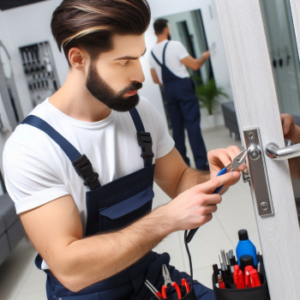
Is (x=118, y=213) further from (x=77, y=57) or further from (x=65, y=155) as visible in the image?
(x=77, y=57)

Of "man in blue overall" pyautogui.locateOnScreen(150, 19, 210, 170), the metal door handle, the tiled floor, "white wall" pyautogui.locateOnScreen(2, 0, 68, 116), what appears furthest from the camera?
"white wall" pyautogui.locateOnScreen(2, 0, 68, 116)

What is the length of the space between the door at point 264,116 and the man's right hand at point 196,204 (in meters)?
0.08

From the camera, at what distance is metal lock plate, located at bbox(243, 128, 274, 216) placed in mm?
955

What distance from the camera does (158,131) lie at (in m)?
1.64

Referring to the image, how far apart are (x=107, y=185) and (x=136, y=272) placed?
12.4 inches

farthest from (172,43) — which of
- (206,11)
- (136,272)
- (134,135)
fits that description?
(136,272)

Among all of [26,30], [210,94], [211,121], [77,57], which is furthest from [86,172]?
[26,30]

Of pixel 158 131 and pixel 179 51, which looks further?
pixel 179 51

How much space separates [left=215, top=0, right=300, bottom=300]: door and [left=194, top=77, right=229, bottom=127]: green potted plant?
6955 mm

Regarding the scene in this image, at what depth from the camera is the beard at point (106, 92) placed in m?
1.37

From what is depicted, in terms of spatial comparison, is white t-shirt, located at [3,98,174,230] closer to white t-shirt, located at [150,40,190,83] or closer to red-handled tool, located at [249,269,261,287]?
red-handled tool, located at [249,269,261,287]

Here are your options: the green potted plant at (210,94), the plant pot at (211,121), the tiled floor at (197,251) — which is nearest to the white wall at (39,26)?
the green potted plant at (210,94)

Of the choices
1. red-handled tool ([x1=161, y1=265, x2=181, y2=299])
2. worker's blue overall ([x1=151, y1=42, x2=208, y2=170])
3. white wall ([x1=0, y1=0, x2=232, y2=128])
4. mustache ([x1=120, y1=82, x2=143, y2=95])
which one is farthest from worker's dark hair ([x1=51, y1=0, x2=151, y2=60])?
white wall ([x1=0, y1=0, x2=232, y2=128])

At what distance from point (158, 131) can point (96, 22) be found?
51 cm
